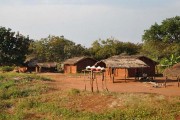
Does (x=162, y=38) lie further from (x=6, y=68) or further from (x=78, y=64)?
(x=6, y=68)

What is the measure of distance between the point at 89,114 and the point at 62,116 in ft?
5.24

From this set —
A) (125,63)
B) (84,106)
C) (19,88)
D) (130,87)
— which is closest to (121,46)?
(125,63)

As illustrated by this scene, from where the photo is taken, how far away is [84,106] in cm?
2116

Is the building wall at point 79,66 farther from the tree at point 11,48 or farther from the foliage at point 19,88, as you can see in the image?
the foliage at point 19,88

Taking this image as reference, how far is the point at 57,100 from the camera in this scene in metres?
22.6

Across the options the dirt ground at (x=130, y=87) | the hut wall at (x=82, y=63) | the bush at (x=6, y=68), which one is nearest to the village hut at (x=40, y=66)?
the bush at (x=6, y=68)

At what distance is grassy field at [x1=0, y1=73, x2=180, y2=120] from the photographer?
62.2 feet

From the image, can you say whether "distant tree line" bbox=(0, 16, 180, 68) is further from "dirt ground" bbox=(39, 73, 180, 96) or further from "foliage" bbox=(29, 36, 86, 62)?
"dirt ground" bbox=(39, 73, 180, 96)

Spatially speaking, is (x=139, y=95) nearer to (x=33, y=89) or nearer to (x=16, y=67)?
(x=33, y=89)

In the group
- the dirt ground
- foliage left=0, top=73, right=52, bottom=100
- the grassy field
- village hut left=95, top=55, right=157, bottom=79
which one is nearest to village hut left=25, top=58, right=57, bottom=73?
village hut left=95, top=55, right=157, bottom=79

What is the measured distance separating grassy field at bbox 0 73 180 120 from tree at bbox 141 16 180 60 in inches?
1282

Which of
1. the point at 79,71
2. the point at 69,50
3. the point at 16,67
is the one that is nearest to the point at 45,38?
the point at 69,50

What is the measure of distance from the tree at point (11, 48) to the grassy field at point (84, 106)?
2836 centimetres

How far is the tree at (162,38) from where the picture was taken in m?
54.2
